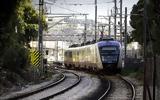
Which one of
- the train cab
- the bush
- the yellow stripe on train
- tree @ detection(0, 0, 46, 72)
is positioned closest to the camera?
tree @ detection(0, 0, 46, 72)

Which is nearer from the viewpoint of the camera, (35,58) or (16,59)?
(16,59)

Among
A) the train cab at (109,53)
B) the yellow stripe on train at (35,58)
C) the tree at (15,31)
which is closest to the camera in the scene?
the tree at (15,31)

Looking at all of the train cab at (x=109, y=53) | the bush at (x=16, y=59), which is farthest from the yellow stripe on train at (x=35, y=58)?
the train cab at (x=109, y=53)

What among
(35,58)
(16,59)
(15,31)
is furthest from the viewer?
(35,58)

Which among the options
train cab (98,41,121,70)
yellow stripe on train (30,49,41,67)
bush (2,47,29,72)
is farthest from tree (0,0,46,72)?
train cab (98,41,121,70)

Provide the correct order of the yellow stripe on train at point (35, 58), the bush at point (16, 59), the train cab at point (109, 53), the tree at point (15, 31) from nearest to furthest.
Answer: the tree at point (15, 31) → the bush at point (16, 59) → the yellow stripe on train at point (35, 58) → the train cab at point (109, 53)

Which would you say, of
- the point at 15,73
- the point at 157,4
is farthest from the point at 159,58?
the point at 15,73

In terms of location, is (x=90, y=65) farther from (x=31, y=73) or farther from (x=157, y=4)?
(x=157, y=4)

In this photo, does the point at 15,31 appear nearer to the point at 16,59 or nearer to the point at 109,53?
the point at 16,59

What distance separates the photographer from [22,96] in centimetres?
2861

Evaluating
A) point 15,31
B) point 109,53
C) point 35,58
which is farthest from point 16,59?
point 15,31

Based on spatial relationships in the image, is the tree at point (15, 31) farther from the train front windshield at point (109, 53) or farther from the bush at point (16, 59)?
the train front windshield at point (109, 53)

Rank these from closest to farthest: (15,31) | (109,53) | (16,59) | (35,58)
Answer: (15,31) → (16,59) → (35,58) → (109,53)

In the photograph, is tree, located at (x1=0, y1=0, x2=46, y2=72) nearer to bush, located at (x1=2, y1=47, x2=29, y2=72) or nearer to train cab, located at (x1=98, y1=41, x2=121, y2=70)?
bush, located at (x1=2, y1=47, x2=29, y2=72)
